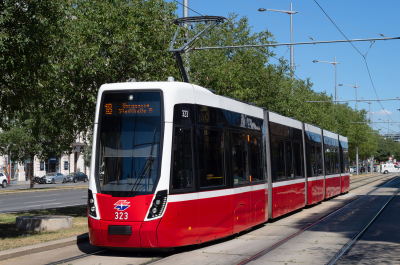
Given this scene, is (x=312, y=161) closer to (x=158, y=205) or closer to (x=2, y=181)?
(x=158, y=205)

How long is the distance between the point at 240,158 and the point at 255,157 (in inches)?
49.2

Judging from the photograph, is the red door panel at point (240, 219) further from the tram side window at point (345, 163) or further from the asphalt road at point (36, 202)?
the tram side window at point (345, 163)

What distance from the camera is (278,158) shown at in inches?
596

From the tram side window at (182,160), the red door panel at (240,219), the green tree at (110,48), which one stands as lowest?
the red door panel at (240,219)

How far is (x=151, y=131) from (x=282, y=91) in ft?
62.9

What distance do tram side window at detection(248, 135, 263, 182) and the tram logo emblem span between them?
4.33 meters

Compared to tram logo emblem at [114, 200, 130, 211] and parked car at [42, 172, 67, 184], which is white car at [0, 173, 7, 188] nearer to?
parked car at [42, 172, 67, 184]

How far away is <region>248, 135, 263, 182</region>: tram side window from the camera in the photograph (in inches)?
497

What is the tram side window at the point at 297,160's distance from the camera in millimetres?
17203

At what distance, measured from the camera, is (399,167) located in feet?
350

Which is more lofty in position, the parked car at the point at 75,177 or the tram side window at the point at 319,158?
the tram side window at the point at 319,158

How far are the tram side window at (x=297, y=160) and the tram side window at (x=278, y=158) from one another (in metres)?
1.48

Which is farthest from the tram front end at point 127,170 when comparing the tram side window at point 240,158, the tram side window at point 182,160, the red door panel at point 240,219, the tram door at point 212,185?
the red door panel at point 240,219

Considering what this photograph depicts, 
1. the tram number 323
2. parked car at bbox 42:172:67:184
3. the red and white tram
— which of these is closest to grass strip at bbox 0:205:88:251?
the red and white tram
